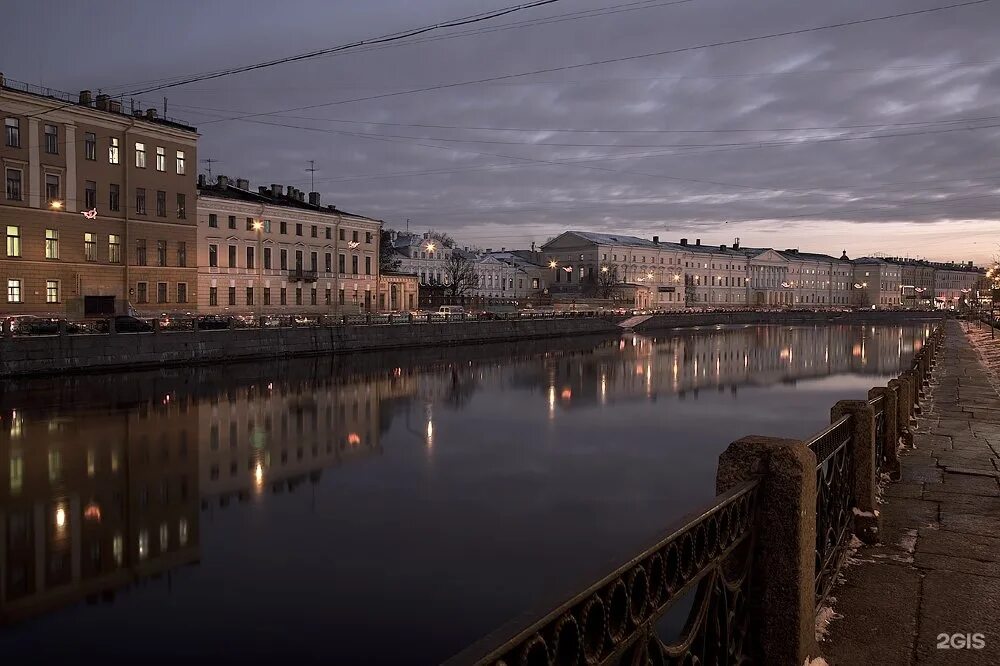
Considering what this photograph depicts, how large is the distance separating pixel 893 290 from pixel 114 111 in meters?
177

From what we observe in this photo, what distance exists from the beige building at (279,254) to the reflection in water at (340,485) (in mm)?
22285

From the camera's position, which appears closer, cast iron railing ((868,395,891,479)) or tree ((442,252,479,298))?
cast iron railing ((868,395,891,479))

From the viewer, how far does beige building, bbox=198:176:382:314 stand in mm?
53156

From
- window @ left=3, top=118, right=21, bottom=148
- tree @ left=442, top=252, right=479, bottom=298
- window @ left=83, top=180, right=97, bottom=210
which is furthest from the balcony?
tree @ left=442, top=252, right=479, bottom=298

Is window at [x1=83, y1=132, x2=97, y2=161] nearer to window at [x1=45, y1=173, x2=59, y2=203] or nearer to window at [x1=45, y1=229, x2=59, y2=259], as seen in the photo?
window at [x1=45, y1=173, x2=59, y2=203]

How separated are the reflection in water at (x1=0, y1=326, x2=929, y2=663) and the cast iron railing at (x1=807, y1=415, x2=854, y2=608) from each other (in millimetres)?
3808

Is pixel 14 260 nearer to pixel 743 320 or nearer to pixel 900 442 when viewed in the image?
pixel 900 442

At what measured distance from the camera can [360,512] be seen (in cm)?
1253

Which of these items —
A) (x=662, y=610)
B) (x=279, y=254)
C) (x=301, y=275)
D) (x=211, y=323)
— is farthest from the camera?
(x=301, y=275)

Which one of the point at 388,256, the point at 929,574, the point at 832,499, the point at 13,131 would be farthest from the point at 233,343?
the point at 388,256

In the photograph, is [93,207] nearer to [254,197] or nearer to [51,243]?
[51,243]

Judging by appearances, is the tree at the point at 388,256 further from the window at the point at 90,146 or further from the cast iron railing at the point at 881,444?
the cast iron railing at the point at 881,444

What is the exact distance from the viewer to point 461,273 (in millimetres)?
98875

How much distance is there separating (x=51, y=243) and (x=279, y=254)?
19.6 meters
